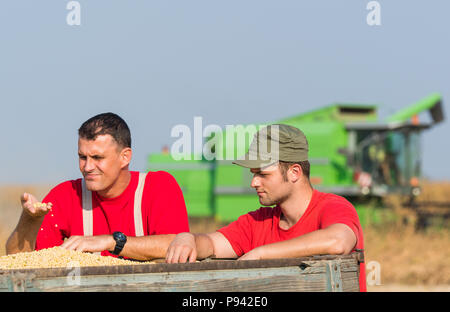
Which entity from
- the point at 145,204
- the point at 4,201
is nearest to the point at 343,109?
the point at 4,201

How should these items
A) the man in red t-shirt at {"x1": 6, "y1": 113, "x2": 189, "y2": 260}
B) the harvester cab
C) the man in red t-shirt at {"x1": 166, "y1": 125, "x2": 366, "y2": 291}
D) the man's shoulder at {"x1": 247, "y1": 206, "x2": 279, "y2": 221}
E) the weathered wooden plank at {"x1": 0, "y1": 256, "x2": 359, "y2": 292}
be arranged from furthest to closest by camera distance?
the harvester cab < the man in red t-shirt at {"x1": 6, "y1": 113, "x2": 189, "y2": 260} < the man's shoulder at {"x1": 247, "y1": 206, "x2": 279, "y2": 221} < the man in red t-shirt at {"x1": 166, "y1": 125, "x2": 366, "y2": 291} < the weathered wooden plank at {"x1": 0, "y1": 256, "x2": 359, "y2": 292}

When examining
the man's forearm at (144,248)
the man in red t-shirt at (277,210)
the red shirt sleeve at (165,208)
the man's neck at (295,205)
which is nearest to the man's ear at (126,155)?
the red shirt sleeve at (165,208)

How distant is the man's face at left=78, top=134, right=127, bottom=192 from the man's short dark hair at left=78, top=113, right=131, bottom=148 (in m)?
0.04

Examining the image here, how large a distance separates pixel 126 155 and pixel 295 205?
131 centimetres

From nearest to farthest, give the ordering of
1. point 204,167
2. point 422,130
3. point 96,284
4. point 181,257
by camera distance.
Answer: point 96,284 → point 181,257 → point 422,130 → point 204,167

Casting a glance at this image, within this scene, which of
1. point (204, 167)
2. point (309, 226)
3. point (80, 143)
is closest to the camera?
point (309, 226)

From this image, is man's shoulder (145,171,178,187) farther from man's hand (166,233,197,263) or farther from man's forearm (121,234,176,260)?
man's hand (166,233,197,263)

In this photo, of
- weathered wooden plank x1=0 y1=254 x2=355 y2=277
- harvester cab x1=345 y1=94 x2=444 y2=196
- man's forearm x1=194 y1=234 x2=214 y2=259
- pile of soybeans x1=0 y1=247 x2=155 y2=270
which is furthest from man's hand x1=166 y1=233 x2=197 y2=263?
harvester cab x1=345 y1=94 x2=444 y2=196

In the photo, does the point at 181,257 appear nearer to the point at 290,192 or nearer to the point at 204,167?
the point at 290,192

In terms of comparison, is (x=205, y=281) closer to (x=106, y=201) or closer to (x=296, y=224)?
(x=296, y=224)

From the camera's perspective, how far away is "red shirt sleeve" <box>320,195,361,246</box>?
351 centimetres

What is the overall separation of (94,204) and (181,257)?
3.92 ft

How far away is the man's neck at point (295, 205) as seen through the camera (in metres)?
3.82

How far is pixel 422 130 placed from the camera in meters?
13.8
